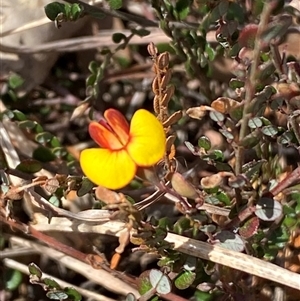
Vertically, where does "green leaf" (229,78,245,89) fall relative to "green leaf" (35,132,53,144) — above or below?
above

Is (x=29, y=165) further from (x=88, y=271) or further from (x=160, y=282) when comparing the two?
(x=160, y=282)

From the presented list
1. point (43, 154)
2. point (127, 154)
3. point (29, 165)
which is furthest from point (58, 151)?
point (127, 154)

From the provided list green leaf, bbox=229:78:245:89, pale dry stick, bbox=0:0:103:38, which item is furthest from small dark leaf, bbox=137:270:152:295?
pale dry stick, bbox=0:0:103:38

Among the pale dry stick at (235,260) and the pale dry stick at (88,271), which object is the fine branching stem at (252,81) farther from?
the pale dry stick at (88,271)

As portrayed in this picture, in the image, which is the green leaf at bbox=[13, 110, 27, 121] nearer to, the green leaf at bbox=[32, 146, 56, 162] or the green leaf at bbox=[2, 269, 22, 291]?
the green leaf at bbox=[32, 146, 56, 162]

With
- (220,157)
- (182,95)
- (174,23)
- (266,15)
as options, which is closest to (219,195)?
(220,157)

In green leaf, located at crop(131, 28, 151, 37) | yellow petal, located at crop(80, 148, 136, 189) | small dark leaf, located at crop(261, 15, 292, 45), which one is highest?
small dark leaf, located at crop(261, 15, 292, 45)

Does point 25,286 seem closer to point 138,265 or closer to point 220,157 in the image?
point 138,265
